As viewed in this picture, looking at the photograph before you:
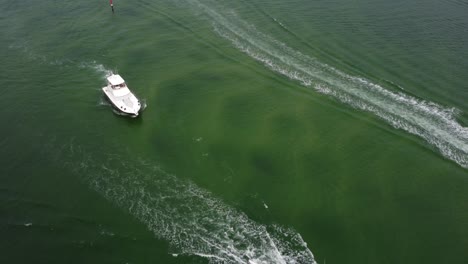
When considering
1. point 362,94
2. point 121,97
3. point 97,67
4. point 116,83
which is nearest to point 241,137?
point 121,97

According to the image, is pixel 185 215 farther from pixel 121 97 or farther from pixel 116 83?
pixel 116 83

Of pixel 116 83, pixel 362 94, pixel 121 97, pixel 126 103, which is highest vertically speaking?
pixel 362 94

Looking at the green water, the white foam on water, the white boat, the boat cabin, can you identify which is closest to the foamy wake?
the green water

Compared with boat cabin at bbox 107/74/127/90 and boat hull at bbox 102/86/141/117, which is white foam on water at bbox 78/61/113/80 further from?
boat hull at bbox 102/86/141/117

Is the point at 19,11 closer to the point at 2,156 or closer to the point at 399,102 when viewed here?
the point at 2,156

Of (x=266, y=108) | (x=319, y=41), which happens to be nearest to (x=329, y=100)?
(x=266, y=108)

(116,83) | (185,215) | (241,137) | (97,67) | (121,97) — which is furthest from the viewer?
(97,67)
